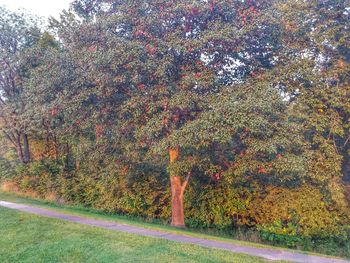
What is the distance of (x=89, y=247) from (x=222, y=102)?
4.67 metres

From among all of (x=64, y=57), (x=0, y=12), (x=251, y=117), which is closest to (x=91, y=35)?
(x=64, y=57)

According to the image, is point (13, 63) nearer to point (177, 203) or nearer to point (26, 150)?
point (26, 150)

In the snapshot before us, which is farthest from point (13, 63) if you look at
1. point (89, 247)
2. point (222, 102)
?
point (89, 247)

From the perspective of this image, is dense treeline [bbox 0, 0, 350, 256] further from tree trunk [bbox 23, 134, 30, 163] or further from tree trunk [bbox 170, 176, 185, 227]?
tree trunk [bbox 23, 134, 30, 163]

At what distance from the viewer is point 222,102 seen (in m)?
9.16

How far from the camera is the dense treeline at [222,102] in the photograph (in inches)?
373

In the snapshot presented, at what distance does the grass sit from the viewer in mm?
6027

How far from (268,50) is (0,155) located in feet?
70.4

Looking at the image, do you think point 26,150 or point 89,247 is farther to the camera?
point 26,150

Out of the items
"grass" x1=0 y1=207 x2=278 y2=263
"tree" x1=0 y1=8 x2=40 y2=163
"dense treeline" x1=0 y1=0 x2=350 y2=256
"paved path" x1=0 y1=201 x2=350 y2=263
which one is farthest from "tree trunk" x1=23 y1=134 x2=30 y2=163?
"grass" x1=0 y1=207 x2=278 y2=263

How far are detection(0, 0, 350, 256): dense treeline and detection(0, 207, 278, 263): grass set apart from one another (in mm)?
2886

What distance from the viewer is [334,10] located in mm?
11555

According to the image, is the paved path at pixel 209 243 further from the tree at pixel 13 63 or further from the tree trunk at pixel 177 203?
the tree at pixel 13 63

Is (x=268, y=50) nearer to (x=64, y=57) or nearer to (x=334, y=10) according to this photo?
(x=334, y=10)
